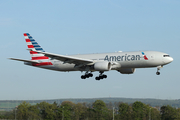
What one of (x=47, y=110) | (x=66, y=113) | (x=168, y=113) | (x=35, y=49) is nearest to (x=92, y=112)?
(x=66, y=113)

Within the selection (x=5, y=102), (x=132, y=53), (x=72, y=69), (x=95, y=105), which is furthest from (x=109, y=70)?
(x=5, y=102)

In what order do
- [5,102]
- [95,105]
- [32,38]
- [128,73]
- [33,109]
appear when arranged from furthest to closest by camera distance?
[5,102]
[95,105]
[33,109]
[32,38]
[128,73]

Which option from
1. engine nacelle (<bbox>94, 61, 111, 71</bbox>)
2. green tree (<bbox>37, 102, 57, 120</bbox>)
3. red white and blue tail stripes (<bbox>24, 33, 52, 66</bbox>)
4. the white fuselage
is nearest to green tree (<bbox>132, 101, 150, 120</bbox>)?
green tree (<bbox>37, 102, 57, 120</bbox>)

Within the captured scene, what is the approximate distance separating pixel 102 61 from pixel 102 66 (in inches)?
82.9

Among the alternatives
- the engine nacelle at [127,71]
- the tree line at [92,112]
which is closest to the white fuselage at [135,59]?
the engine nacelle at [127,71]

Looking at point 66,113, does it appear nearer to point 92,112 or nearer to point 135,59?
point 92,112

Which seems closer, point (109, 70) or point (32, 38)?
point (109, 70)

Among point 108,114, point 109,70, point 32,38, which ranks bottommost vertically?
point 108,114

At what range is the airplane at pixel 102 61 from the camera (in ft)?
150

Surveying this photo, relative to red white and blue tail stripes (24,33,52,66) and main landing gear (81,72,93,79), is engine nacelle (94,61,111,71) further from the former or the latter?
red white and blue tail stripes (24,33,52,66)

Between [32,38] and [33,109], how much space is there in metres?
43.3

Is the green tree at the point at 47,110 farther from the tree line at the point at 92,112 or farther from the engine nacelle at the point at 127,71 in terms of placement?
the engine nacelle at the point at 127,71

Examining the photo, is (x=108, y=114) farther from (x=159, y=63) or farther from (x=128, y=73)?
(x=159, y=63)

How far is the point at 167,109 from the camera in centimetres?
10269
